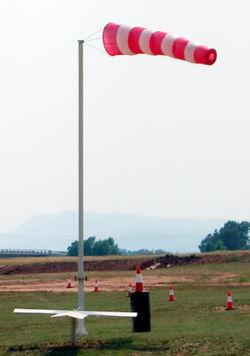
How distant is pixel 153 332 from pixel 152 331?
0.31 meters

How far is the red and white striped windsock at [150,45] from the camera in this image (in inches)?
874

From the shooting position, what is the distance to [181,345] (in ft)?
73.2

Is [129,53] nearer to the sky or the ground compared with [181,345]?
nearer to the sky

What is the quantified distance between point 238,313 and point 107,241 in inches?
5817

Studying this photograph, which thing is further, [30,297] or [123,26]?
[30,297]

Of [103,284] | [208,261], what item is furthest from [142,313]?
[208,261]

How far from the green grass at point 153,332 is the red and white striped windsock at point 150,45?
5.37 m

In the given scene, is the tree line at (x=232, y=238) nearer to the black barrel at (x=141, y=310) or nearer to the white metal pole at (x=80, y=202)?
the white metal pole at (x=80, y=202)

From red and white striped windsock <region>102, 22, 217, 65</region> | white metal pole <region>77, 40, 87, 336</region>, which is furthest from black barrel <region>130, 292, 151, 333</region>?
red and white striped windsock <region>102, 22, 217, 65</region>

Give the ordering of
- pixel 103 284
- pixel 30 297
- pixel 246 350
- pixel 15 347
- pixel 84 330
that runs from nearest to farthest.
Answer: pixel 246 350, pixel 15 347, pixel 84 330, pixel 30 297, pixel 103 284

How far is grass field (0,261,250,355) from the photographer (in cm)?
2225

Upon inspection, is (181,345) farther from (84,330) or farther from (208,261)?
(208,261)

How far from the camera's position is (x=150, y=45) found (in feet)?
75.7

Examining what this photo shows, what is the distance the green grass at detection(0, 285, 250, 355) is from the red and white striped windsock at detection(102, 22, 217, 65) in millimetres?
5372
